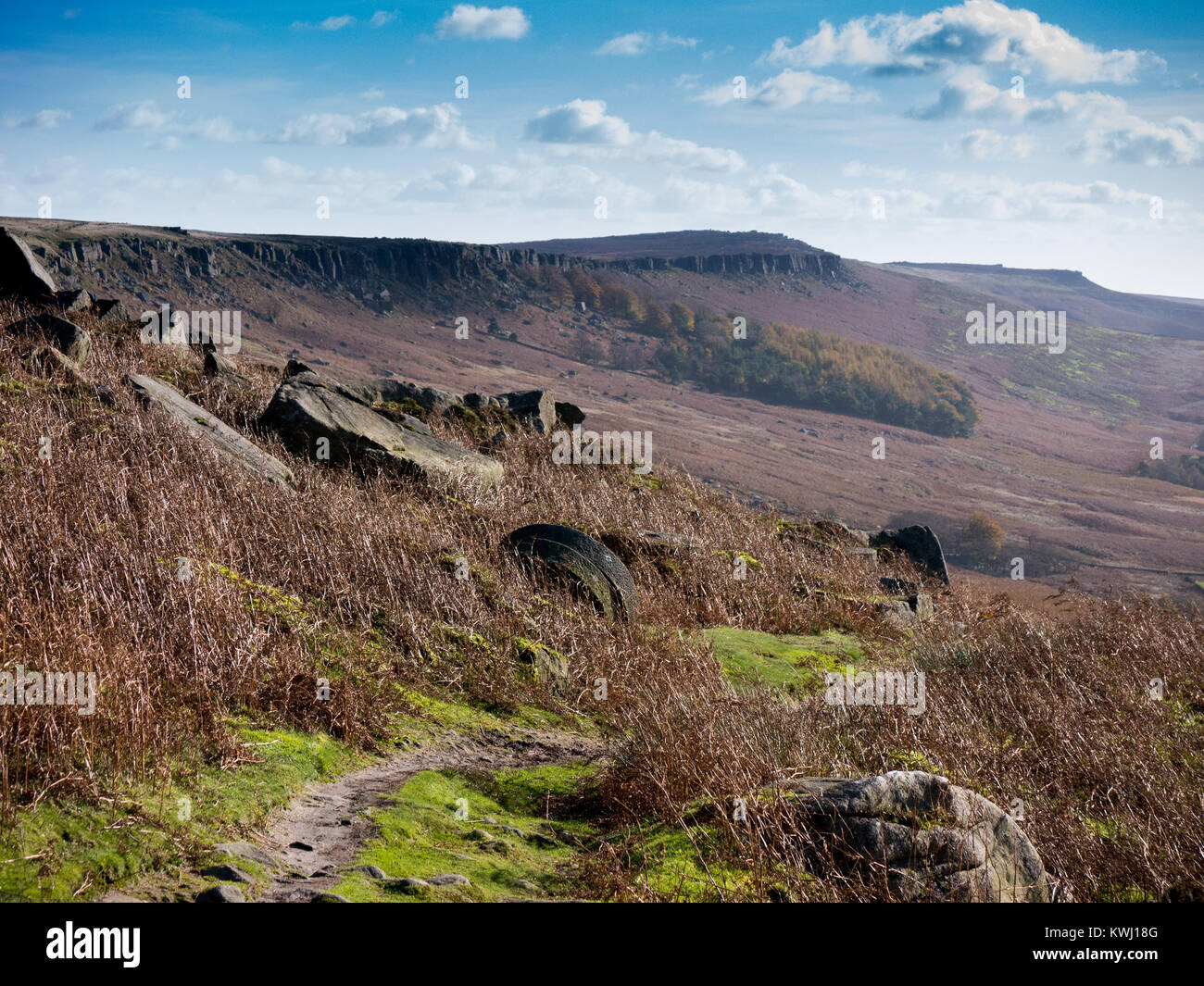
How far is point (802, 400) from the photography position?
343 ft

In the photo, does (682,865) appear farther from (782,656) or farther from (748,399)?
(748,399)

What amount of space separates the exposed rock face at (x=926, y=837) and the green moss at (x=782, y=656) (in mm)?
3112

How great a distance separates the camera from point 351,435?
10797 millimetres

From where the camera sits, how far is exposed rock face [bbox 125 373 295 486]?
881cm

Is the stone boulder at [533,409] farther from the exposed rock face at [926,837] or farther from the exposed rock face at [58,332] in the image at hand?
Answer: the exposed rock face at [926,837]

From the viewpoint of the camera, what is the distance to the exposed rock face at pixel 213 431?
8812 mm

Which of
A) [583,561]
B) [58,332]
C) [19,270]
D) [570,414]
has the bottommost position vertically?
[583,561]

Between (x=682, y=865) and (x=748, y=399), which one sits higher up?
(x=748, y=399)

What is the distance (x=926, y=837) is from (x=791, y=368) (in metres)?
106

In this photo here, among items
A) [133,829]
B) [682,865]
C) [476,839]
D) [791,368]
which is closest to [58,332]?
[133,829]

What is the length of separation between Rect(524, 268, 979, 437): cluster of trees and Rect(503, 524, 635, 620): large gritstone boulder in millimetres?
95793
